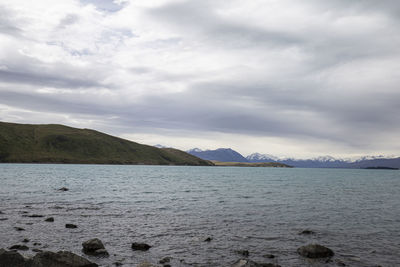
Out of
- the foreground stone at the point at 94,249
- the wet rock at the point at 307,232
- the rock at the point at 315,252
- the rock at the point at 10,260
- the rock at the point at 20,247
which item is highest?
the rock at the point at 10,260

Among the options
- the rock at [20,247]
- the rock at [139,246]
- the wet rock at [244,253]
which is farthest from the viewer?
the rock at [139,246]

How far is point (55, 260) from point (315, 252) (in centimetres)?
1965

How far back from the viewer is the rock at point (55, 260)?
58.6ft

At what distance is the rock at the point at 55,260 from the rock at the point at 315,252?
56.8 feet

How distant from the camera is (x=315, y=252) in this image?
80.4 ft

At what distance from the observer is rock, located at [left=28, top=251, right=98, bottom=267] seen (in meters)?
17.9

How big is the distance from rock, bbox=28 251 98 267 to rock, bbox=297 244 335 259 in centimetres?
1732

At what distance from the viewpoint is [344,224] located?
38.1 meters

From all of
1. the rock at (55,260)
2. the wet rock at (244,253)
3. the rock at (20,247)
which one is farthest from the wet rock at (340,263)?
the rock at (20,247)

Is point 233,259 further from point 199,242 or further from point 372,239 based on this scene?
point 372,239

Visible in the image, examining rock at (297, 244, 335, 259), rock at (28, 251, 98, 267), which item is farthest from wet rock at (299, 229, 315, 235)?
rock at (28, 251, 98, 267)

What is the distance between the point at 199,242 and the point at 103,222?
44.9 feet

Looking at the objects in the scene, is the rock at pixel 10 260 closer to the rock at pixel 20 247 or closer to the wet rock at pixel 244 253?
the rock at pixel 20 247

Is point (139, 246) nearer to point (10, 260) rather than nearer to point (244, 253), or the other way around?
point (244, 253)
